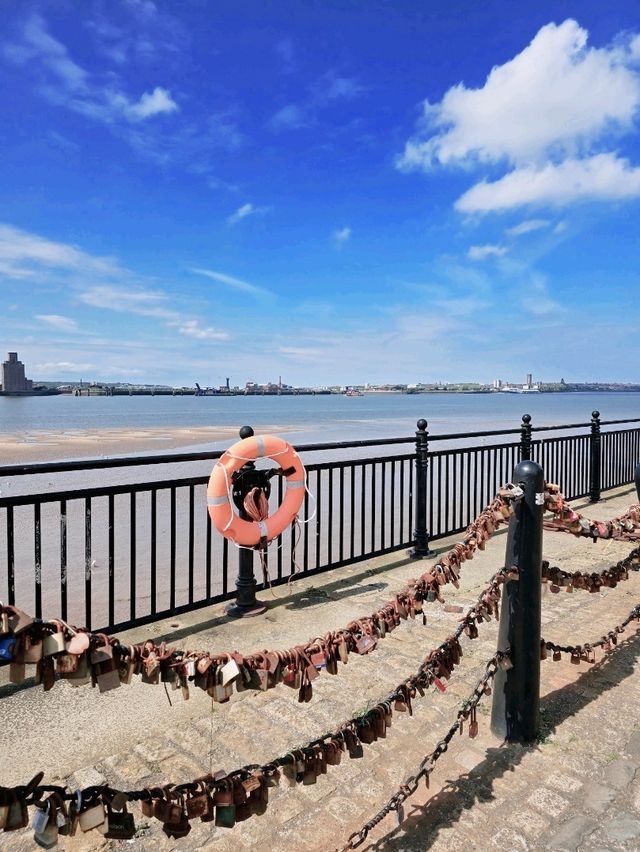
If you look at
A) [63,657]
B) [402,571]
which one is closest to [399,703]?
[63,657]

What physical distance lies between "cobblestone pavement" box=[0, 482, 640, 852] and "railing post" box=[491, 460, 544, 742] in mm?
131

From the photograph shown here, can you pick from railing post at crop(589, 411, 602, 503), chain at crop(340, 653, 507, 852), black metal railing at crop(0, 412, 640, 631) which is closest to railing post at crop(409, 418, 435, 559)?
black metal railing at crop(0, 412, 640, 631)

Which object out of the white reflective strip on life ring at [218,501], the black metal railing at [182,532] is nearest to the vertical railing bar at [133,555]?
the black metal railing at [182,532]

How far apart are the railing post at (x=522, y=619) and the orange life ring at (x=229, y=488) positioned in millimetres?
2123

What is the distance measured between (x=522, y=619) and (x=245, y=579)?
7.52 ft

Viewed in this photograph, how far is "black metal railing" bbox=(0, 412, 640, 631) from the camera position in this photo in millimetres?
3916

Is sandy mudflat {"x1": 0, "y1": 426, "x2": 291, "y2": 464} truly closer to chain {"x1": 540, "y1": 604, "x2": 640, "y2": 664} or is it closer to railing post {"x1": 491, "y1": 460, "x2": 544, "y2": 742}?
chain {"x1": 540, "y1": 604, "x2": 640, "y2": 664}

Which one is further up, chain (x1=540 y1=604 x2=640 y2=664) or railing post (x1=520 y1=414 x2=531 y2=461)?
railing post (x1=520 y1=414 x2=531 y2=461)

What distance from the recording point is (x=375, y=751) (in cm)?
270

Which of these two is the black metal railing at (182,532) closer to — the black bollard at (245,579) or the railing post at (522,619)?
the black bollard at (245,579)

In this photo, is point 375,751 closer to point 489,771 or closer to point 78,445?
point 489,771

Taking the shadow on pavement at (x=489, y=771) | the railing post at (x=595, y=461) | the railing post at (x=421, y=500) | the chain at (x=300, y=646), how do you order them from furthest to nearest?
the railing post at (x=595, y=461), the railing post at (x=421, y=500), the shadow on pavement at (x=489, y=771), the chain at (x=300, y=646)

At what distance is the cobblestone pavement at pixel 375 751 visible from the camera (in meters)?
2.21

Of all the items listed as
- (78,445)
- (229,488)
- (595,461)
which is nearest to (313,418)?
(78,445)
